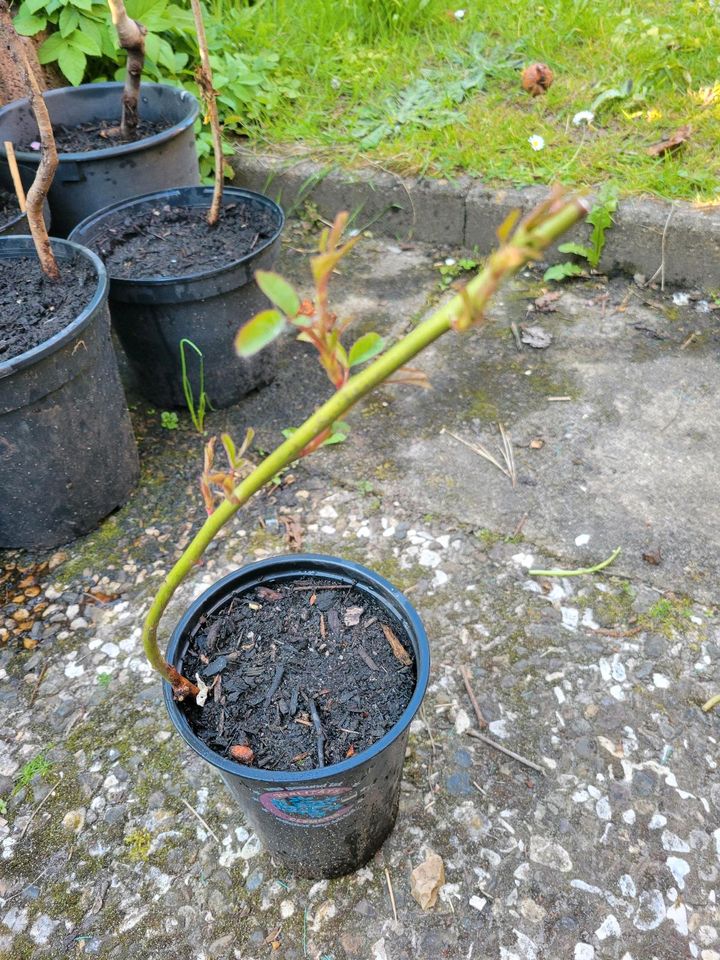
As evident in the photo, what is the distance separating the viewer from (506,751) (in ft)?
5.41

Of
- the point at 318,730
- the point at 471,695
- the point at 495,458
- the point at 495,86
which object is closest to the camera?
the point at 318,730

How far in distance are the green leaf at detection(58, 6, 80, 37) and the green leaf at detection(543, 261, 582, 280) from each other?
7.28 ft

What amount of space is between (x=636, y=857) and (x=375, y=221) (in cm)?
278

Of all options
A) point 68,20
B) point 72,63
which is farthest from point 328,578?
point 68,20

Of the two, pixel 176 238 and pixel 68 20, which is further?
pixel 68 20

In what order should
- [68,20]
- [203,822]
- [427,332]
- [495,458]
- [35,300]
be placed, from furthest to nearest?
[68,20] < [495,458] < [35,300] < [203,822] < [427,332]

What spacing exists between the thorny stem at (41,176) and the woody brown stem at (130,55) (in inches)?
16.5

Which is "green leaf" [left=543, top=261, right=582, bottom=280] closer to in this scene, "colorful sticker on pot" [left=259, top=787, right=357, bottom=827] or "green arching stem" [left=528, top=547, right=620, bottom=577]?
"green arching stem" [left=528, top=547, right=620, bottom=577]

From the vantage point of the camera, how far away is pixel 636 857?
4.88 ft

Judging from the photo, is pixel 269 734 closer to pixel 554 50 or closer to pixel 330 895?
pixel 330 895

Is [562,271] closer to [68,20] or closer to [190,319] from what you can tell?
[190,319]

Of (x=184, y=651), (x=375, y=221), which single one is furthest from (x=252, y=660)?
(x=375, y=221)

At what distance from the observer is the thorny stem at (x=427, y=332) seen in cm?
57

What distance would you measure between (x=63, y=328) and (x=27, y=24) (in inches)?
69.1
